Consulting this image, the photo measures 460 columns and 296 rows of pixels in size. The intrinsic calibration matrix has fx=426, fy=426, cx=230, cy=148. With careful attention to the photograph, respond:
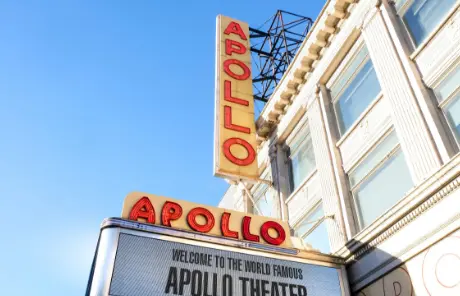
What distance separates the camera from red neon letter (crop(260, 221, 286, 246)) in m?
11.1

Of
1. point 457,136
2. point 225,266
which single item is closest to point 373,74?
point 457,136

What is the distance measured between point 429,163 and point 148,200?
6736mm

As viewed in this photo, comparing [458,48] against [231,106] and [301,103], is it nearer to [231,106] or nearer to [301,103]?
[301,103]

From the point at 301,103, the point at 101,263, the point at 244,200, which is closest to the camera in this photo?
the point at 101,263

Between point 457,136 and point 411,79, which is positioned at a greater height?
point 411,79

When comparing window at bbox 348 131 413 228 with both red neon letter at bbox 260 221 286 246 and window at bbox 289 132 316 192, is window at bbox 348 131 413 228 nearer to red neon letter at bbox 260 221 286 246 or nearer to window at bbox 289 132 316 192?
red neon letter at bbox 260 221 286 246

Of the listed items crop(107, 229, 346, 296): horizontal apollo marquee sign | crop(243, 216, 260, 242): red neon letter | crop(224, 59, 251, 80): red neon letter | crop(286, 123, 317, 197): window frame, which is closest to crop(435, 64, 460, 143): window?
crop(107, 229, 346, 296): horizontal apollo marquee sign

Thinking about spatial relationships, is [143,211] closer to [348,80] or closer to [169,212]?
[169,212]

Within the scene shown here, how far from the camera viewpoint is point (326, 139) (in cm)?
1514

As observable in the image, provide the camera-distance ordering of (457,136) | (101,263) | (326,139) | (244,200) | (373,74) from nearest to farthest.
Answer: (101,263), (457,136), (373,74), (326,139), (244,200)

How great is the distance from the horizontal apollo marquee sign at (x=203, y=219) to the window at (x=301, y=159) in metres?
5.43

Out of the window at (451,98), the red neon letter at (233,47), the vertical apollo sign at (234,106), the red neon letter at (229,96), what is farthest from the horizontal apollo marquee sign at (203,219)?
the red neon letter at (233,47)

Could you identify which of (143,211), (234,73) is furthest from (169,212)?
(234,73)

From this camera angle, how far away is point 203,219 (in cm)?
1069
